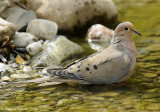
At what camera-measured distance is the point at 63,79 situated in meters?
4.06

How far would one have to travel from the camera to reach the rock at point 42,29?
589 centimetres

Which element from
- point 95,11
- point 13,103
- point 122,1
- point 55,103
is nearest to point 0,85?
point 13,103

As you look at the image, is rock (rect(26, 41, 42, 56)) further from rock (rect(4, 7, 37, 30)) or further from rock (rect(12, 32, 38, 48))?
rock (rect(4, 7, 37, 30))

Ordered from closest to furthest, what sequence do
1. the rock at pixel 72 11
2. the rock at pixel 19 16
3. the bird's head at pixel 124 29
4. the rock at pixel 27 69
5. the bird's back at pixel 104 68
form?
the bird's back at pixel 104 68 → the bird's head at pixel 124 29 → the rock at pixel 27 69 → the rock at pixel 19 16 → the rock at pixel 72 11

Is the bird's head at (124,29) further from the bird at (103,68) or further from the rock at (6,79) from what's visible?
the rock at (6,79)

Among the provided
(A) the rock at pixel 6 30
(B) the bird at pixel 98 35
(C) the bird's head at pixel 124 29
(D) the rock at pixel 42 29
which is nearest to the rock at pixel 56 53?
(D) the rock at pixel 42 29

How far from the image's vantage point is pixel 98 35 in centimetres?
666

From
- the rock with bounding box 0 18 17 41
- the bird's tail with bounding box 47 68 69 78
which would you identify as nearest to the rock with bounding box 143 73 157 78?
the bird's tail with bounding box 47 68 69 78

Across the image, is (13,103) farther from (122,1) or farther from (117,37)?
(122,1)

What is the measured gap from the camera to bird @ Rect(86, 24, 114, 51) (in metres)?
6.51

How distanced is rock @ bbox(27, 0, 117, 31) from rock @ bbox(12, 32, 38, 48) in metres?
1.02

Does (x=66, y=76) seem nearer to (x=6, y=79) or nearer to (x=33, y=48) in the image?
(x=6, y=79)

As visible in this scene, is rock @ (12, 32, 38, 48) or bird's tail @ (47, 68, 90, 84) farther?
rock @ (12, 32, 38, 48)

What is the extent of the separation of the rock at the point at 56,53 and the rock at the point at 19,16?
0.96 m
